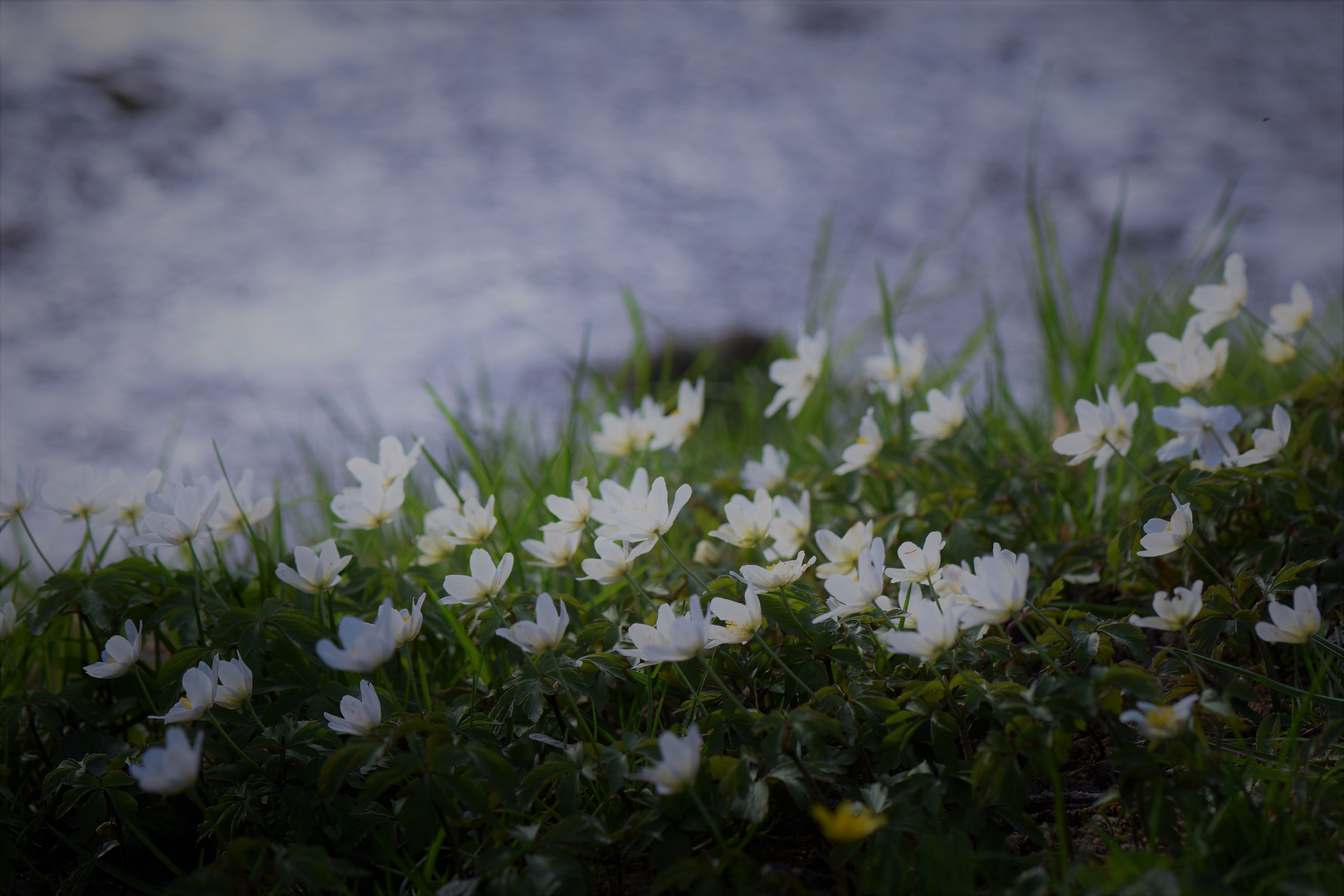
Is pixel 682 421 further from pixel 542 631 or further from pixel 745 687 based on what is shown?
pixel 542 631

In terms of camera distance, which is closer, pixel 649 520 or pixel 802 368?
pixel 649 520

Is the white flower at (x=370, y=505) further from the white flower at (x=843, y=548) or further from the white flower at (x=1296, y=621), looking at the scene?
the white flower at (x=1296, y=621)

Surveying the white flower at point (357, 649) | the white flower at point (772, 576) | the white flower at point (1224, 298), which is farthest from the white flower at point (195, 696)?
the white flower at point (1224, 298)

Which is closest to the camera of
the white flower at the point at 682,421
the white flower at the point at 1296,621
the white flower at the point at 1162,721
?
the white flower at the point at 1162,721

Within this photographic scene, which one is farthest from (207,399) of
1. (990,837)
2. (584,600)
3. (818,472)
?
(990,837)

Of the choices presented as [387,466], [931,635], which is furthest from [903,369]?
[387,466]

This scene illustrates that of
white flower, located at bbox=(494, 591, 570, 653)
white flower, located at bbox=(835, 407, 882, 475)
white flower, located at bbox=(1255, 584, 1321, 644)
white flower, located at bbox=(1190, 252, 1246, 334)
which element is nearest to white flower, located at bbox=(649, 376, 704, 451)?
white flower, located at bbox=(835, 407, 882, 475)

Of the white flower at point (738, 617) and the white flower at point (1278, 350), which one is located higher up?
the white flower at point (1278, 350)
